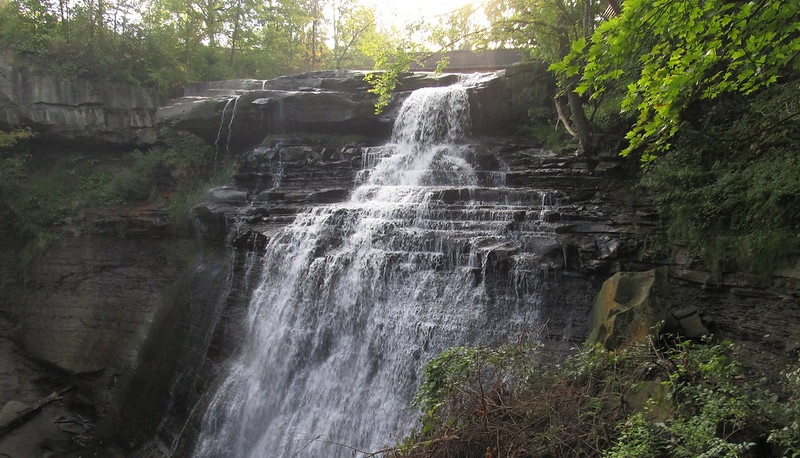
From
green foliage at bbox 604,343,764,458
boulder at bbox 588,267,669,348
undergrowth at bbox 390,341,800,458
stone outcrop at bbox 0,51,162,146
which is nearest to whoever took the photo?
green foliage at bbox 604,343,764,458

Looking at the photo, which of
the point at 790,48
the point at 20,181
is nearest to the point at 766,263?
the point at 790,48

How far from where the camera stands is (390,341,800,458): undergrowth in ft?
11.8

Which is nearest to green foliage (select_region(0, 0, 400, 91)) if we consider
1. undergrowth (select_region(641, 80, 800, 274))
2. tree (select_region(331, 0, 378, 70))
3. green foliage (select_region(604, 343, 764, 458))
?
tree (select_region(331, 0, 378, 70))

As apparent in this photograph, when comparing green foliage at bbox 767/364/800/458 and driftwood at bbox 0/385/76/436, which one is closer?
green foliage at bbox 767/364/800/458

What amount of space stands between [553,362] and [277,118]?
40.3ft

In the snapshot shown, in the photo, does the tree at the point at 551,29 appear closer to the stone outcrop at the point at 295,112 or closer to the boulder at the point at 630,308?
the stone outcrop at the point at 295,112

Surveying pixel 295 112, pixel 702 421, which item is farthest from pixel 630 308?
pixel 295 112

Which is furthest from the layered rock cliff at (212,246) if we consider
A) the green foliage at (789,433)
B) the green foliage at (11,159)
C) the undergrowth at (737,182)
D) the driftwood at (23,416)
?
the green foliage at (789,433)

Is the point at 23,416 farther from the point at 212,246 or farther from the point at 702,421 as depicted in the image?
the point at 702,421

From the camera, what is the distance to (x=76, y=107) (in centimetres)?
1433

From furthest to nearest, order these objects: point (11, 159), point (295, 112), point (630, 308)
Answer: point (295, 112), point (11, 159), point (630, 308)

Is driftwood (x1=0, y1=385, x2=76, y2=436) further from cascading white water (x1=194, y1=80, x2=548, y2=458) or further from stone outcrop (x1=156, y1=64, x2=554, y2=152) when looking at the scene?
stone outcrop (x1=156, y1=64, x2=554, y2=152)

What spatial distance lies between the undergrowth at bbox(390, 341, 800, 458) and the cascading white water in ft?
7.71

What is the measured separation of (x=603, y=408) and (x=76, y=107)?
16.4 metres
